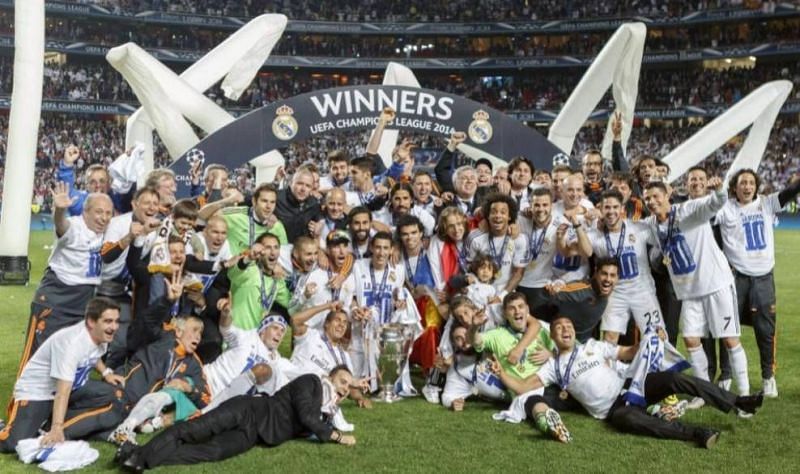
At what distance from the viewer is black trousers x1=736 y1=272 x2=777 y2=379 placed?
6578mm

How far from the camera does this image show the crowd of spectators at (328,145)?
36.2m

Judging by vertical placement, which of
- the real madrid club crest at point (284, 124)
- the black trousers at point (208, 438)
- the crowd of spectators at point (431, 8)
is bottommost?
the black trousers at point (208, 438)

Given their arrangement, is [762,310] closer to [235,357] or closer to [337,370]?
[337,370]

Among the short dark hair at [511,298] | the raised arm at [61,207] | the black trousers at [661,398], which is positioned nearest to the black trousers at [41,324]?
the raised arm at [61,207]

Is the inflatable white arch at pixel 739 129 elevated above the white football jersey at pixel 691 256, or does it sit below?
above

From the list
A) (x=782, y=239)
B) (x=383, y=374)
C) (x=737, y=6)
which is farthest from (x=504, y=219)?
(x=737, y=6)

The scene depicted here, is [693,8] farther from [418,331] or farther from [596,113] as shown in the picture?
[418,331]

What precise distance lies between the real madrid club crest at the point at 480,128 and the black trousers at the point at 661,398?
4603mm

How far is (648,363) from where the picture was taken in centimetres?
582

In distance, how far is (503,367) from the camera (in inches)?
245

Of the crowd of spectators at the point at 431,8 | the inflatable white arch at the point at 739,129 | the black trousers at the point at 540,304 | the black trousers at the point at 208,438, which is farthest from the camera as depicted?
the crowd of spectators at the point at 431,8

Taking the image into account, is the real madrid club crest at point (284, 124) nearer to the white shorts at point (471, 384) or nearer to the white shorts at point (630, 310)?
the white shorts at point (471, 384)

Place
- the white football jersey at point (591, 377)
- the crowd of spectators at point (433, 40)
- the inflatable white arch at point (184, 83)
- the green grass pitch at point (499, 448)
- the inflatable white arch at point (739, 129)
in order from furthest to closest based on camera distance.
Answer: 1. the crowd of spectators at point (433, 40)
2. the inflatable white arch at point (739, 129)
3. the inflatable white arch at point (184, 83)
4. the white football jersey at point (591, 377)
5. the green grass pitch at point (499, 448)

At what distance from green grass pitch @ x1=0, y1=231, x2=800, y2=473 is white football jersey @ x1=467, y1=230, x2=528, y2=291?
3.71 ft
